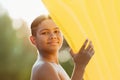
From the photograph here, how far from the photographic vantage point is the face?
96cm

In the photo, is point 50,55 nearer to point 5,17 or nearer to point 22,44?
point 22,44

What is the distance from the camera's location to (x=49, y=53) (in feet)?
3.21

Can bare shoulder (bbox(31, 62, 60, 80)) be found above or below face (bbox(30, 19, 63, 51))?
below

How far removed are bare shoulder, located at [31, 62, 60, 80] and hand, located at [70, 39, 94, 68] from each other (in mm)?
62

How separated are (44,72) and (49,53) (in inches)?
2.2

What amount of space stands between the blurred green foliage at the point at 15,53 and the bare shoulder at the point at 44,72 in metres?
4.06

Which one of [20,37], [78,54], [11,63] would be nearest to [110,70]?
[78,54]

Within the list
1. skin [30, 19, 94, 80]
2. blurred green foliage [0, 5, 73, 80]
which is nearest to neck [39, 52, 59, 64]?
skin [30, 19, 94, 80]

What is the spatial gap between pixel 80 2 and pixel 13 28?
5299mm

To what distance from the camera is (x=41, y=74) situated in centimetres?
94

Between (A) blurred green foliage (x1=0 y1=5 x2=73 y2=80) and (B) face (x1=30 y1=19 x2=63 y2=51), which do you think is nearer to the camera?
(B) face (x1=30 y1=19 x2=63 y2=51)

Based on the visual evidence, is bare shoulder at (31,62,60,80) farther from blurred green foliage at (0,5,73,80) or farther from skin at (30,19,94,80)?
blurred green foliage at (0,5,73,80)

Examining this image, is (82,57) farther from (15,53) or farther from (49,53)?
(15,53)

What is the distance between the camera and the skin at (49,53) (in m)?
0.91
